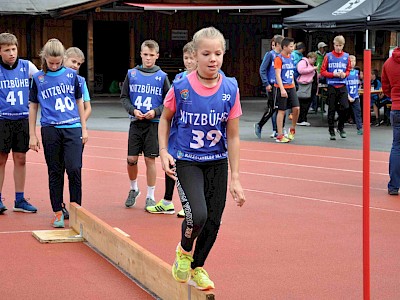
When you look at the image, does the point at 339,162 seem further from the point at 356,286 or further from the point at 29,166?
the point at 356,286

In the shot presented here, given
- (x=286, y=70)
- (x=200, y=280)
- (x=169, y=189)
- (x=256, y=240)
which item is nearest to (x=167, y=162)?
(x=200, y=280)

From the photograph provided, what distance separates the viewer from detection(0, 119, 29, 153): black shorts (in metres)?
10.2

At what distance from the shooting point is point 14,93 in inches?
401

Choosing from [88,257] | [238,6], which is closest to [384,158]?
[88,257]

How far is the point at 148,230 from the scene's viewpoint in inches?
370

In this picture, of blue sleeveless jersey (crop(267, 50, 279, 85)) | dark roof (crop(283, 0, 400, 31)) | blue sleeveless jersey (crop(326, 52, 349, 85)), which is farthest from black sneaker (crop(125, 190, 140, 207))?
blue sleeveless jersey (crop(326, 52, 349, 85))

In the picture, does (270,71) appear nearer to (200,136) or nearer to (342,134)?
(342,134)

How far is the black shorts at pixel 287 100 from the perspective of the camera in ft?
59.3

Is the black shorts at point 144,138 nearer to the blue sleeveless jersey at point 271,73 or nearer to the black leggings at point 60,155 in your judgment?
the black leggings at point 60,155

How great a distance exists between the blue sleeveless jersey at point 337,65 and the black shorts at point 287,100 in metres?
1.03

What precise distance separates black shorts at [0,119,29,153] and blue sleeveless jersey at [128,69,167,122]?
133 cm

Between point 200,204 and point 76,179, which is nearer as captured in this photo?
point 200,204

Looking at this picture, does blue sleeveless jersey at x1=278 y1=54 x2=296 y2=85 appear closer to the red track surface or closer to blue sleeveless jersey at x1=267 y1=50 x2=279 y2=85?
blue sleeveless jersey at x1=267 y1=50 x2=279 y2=85

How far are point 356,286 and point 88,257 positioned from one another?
2.57 m
